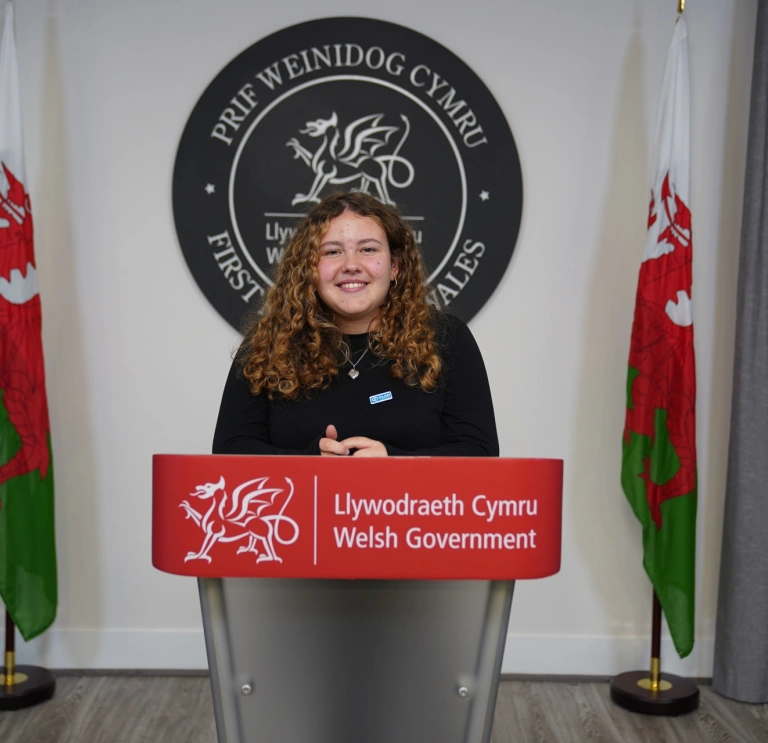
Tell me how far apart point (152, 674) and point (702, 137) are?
2.70 m

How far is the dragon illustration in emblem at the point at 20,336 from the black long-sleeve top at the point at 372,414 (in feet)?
4.29

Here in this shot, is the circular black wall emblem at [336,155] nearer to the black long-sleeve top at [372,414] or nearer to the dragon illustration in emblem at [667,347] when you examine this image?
the dragon illustration in emblem at [667,347]

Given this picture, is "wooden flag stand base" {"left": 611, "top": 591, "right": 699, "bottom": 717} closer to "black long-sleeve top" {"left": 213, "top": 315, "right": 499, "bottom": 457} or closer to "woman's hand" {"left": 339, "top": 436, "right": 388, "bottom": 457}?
"black long-sleeve top" {"left": 213, "top": 315, "right": 499, "bottom": 457}

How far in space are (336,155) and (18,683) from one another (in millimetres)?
2045

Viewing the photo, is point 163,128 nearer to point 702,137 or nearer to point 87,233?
point 87,233

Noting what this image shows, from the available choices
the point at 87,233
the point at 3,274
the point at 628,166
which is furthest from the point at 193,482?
the point at 628,166

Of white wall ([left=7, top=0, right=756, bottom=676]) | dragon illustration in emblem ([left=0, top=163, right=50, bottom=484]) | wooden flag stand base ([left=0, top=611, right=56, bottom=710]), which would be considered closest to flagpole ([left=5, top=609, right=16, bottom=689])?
wooden flag stand base ([left=0, top=611, right=56, bottom=710])

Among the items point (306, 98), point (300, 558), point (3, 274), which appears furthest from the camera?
point (306, 98)

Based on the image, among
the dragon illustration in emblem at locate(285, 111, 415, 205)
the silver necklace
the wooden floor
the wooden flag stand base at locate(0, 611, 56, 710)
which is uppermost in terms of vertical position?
the dragon illustration in emblem at locate(285, 111, 415, 205)

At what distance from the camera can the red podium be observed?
1258mm

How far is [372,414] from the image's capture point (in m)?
1.84

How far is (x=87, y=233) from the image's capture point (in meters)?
3.24

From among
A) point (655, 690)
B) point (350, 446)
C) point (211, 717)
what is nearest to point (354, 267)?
point (350, 446)

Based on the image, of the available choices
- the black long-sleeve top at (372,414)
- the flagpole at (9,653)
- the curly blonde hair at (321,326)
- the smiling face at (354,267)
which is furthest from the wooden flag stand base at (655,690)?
the flagpole at (9,653)
